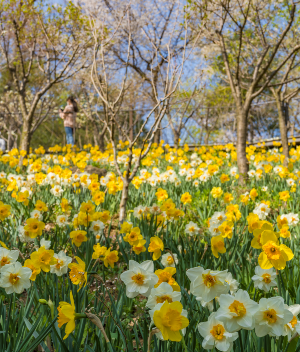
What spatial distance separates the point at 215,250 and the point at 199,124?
26.0m

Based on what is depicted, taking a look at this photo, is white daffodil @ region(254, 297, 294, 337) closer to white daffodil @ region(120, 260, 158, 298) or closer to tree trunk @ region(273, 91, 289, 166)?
white daffodil @ region(120, 260, 158, 298)

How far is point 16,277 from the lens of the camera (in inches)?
51.9

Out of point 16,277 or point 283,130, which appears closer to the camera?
point 16,277

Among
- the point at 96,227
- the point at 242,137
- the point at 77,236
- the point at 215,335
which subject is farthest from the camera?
the point at 242,137

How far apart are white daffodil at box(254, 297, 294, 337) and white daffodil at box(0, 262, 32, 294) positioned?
2.97 ft

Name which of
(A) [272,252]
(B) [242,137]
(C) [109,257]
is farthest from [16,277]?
(B) [242,137]

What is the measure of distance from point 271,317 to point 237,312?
0.36 feet

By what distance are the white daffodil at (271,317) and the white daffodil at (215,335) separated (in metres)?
0.09

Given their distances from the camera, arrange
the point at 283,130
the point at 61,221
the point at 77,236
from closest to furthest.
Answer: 1. the point at 77,236
2. the point at 61,221
3. the point at 283,130

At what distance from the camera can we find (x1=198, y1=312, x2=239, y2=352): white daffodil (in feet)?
3.16

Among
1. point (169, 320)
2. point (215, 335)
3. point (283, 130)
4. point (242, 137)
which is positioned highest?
point (283, 130)

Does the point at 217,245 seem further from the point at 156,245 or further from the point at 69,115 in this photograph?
the point at 69,115

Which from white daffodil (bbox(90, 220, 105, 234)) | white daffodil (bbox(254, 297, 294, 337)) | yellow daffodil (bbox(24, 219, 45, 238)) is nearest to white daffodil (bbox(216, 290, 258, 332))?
white daffodil (bbox(254, 297, 294, 337))

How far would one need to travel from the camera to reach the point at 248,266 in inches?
82.8
